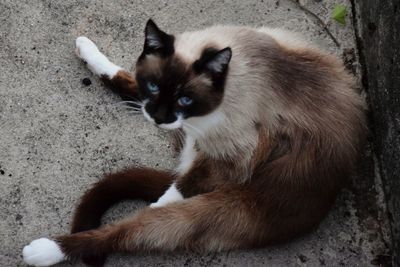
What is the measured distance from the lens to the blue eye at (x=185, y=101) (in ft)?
8.05

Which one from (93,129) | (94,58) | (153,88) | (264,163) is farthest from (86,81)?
(264,163)

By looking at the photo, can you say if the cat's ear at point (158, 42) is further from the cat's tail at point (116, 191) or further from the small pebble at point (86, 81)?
the small pebble at point (86, 81)

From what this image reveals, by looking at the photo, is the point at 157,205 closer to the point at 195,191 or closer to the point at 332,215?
the point at 195,191

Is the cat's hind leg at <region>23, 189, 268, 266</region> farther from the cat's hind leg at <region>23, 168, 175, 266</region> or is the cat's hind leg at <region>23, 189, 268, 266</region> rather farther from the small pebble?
the small pebble

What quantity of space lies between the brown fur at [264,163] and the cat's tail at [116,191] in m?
0.08

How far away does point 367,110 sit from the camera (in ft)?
9.94

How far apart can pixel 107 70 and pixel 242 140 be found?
0.91 m

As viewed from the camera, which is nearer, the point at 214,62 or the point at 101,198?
the point at 214,62

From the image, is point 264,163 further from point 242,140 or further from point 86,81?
point 86,81

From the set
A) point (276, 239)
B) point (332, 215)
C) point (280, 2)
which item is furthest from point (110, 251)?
point (280, 2)

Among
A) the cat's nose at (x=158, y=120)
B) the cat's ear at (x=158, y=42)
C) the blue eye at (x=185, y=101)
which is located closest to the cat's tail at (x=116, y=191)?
the cat's nose at (x=158, y=120)

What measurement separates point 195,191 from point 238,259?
0.36 meters

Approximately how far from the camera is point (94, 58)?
3.15 meters

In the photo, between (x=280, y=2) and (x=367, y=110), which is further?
(x=280, y=2)
